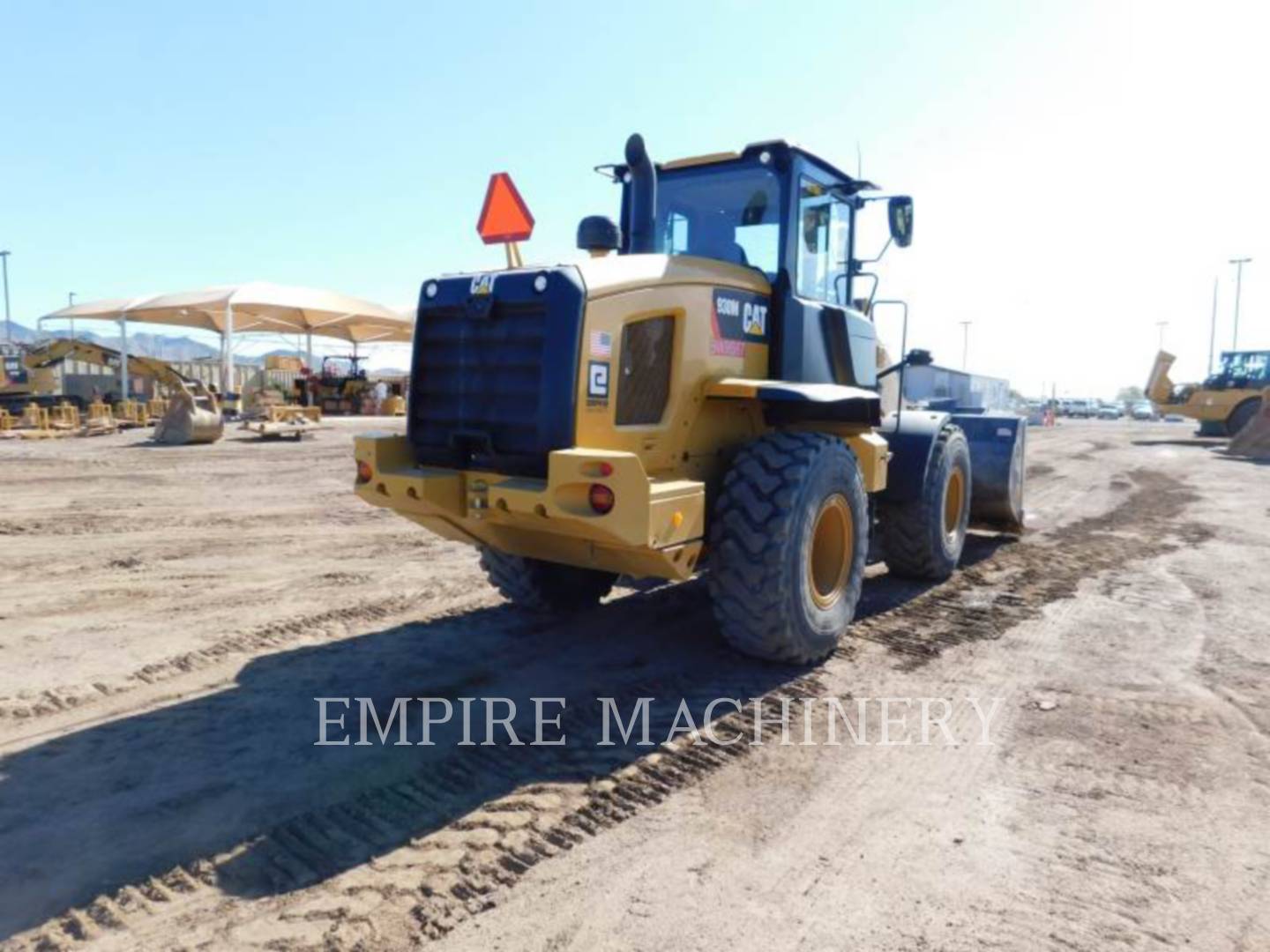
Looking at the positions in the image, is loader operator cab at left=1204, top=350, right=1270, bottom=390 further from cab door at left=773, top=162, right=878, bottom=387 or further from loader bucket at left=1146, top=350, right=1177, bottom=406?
cab door at left=773, top=162, right=878, bottom=387

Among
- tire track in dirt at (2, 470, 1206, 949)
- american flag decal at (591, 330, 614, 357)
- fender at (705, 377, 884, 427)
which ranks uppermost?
american flag decal at (591, 330, 614, 357)

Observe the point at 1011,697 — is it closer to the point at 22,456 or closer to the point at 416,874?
the point at 416,874

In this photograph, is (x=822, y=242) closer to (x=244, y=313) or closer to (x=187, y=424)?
(x=187, y=424)

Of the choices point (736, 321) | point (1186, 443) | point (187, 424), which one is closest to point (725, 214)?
point (736, 321)

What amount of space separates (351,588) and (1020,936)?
5.13 m

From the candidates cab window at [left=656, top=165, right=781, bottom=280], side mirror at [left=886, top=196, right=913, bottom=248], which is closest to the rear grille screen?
cab window at [left=656, top=165, right=781, bottom=280]

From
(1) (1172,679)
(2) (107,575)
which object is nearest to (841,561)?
(1) (1172,679)

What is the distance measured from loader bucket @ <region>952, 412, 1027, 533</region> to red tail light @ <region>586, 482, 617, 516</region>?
531 cm

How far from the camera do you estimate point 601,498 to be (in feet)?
12.2

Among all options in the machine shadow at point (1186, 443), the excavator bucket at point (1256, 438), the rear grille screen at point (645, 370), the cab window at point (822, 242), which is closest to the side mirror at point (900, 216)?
the cab window at point (822, 242)

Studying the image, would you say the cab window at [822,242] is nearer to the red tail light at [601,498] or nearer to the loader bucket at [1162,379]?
the red tail light at [601,498]

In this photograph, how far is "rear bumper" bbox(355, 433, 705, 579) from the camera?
371 cm

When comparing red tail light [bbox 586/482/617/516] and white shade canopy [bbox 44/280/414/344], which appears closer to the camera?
red tail light [bbox 586/482/617/516]

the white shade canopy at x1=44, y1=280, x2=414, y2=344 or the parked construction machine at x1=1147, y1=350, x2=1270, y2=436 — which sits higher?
the white shade canopy at x1=44, y1=280, x2=414, y2=344
